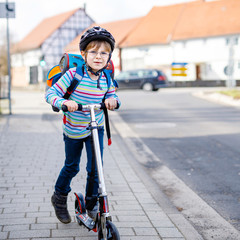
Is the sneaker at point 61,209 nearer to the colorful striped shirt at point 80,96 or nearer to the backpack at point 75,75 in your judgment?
the colorful striped shirt at point 80,96

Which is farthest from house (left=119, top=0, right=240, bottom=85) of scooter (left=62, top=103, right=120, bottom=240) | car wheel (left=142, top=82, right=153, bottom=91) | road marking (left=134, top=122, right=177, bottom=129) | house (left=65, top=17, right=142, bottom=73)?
scooter (left=62, top=103, right=120, bottom=240)

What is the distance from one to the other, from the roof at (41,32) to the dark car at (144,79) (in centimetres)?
3101

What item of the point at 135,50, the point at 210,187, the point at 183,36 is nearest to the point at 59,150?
the point at 210,187

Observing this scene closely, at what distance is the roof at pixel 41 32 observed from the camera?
6614cm

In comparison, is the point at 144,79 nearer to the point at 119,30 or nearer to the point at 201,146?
the point at 201,146

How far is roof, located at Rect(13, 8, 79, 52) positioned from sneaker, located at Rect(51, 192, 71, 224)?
62.5 meters

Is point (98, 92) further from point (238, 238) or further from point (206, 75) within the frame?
point (206, 75)

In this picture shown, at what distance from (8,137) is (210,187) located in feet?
17.6

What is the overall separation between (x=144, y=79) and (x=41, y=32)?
38495mm

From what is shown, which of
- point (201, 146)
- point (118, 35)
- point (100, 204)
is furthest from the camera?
point (118, 35)

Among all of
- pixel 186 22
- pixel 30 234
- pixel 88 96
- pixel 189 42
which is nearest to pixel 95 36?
pixel 88 96

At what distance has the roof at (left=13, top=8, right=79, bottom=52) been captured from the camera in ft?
217

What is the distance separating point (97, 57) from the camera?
3914 millimetres

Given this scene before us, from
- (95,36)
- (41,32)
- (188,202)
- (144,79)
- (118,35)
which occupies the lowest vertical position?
(188,202)
